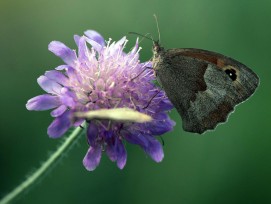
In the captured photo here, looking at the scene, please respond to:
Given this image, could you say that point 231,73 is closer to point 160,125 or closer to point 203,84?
point 203,84

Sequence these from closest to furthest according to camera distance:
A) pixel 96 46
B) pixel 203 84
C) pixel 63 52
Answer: pixel 63 52
pixel 96 46
pixel 203 84

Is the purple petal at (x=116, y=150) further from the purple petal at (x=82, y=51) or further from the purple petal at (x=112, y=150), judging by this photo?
the purple petal at (x=82, y=51)

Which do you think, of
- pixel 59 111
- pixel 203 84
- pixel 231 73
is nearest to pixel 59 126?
pixel 59 111

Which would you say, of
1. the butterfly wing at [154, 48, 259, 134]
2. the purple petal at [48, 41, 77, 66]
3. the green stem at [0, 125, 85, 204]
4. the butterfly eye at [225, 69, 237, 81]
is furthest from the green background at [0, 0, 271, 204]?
the butterfly eye at [225, 69, 237, 81]

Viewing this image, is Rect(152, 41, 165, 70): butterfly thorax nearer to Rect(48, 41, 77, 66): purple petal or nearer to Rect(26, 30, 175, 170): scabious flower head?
Rect(26, 30, 175, 170): scabious flower head

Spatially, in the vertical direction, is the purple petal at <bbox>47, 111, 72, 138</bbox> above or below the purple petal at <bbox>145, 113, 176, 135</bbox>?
above

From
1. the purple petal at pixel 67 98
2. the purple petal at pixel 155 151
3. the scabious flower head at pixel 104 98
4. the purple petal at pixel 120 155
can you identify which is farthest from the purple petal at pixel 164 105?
the purple petal at pixel 67 98
